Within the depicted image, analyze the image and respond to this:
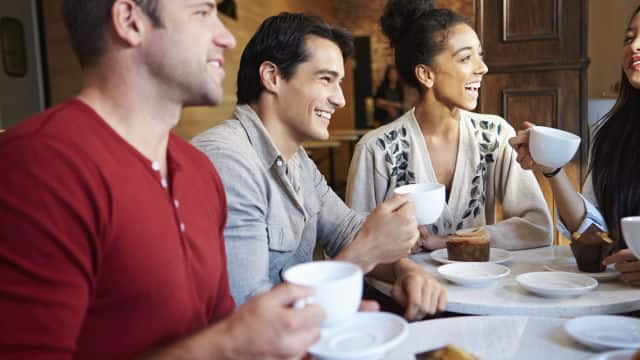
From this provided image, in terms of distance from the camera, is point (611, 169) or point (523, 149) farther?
point (611, 169)

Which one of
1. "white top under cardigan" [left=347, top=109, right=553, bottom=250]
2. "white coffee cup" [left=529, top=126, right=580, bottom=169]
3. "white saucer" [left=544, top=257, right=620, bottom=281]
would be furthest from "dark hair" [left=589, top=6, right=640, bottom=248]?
"white coffee cup" [left=529, top=126, right=580, bottom=169]

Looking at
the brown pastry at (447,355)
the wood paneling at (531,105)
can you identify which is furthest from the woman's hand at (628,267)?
the wood paneling at (531,105)

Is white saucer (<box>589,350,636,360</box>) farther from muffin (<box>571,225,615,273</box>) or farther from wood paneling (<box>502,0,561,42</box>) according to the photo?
wood paneling (<box>502,0,561,42</box>)

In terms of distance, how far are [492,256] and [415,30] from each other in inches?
45.0

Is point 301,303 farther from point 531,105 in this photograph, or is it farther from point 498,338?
point 531,105

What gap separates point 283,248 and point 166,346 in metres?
0.85

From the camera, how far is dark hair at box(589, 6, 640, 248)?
2.13 m

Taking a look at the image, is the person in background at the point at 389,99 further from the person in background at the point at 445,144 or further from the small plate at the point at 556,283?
the small plate at the point at 556,283

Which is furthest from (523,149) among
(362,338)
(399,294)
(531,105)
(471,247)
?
(531,105)

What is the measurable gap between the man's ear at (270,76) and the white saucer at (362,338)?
97cm

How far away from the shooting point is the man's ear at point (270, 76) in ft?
5.94

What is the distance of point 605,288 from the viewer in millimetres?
1504

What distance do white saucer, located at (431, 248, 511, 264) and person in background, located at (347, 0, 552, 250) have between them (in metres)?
0.45

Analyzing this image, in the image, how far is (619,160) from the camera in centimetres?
218
